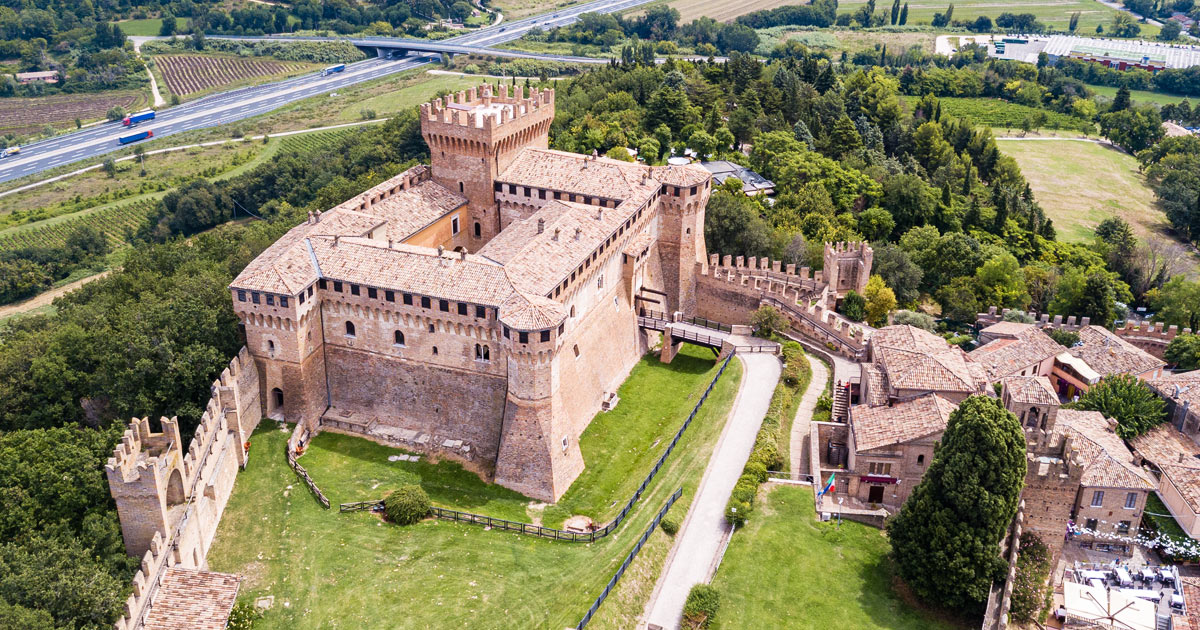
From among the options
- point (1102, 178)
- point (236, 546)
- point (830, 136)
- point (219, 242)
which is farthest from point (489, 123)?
point (1102, 178)

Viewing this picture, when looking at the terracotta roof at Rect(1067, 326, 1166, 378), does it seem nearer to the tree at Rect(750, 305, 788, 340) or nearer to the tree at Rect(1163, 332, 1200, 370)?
the tree at Rect(1163, 332, 1200, 370)

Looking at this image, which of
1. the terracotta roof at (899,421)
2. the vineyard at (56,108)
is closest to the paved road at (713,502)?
the terracotta roof at (899,421)

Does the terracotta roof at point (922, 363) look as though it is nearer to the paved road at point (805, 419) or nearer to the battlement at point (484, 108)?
the paved road at point (805, 419)

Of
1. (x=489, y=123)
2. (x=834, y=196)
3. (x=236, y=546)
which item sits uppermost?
(x=489, y=123)

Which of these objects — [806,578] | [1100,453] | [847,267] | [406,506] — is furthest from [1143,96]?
[406,506]

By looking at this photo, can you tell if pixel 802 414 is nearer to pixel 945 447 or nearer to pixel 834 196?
pixel 945 447

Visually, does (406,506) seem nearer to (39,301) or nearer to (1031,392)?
(1031,392)

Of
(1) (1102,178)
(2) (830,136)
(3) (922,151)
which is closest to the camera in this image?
(2) (830,136)
